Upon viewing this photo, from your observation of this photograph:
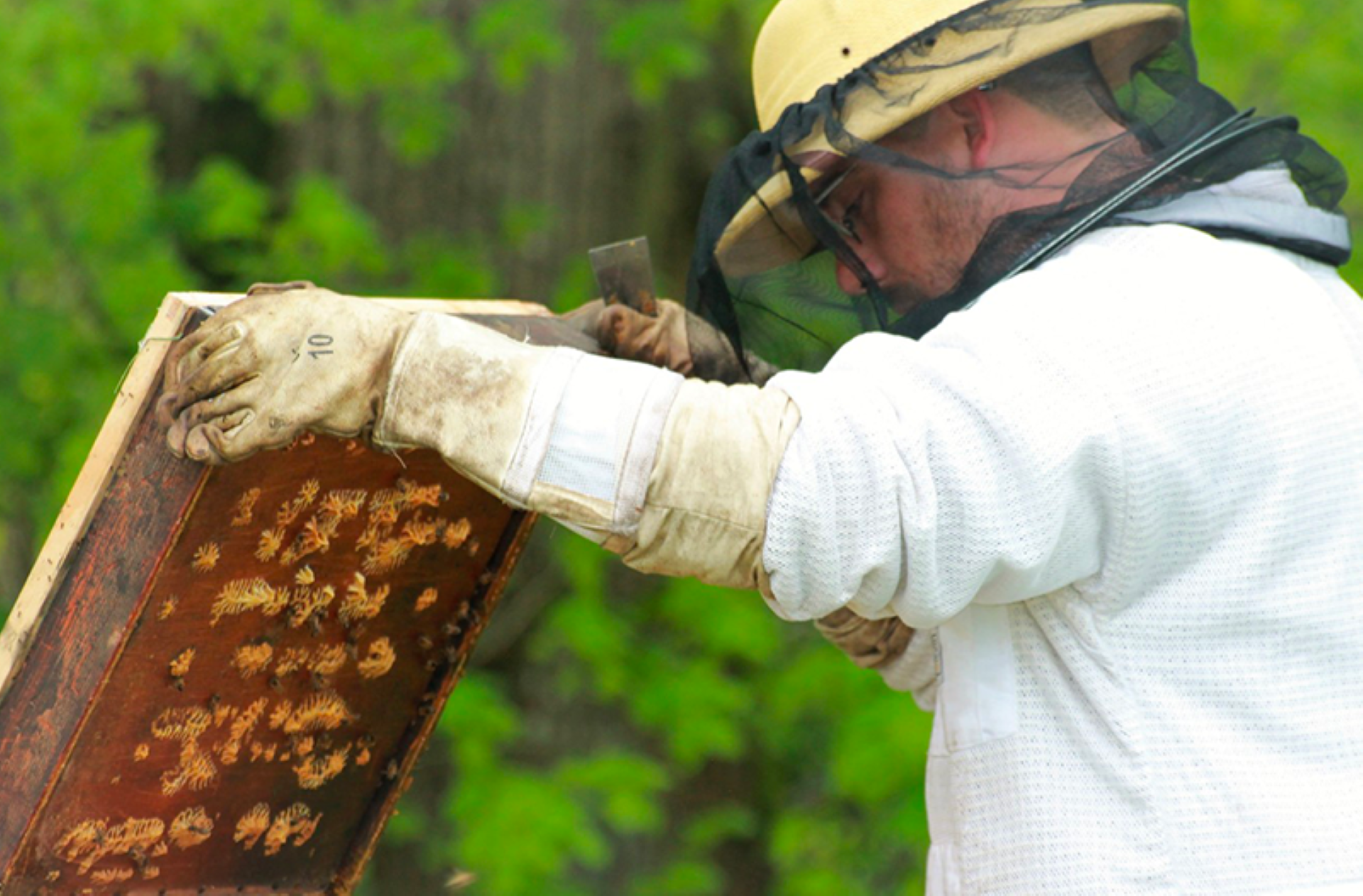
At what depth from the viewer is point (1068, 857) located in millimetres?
1707

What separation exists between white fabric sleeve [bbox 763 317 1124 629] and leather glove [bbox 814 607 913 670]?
743 mm

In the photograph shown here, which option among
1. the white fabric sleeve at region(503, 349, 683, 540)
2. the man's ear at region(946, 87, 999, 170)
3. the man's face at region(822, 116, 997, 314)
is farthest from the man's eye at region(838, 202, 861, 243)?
the white fabric sleeve at region(503, 349, 683, 540)

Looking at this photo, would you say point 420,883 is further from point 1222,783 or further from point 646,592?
point 1222,783

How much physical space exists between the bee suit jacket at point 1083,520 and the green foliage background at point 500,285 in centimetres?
270

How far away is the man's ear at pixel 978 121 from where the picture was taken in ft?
6.30

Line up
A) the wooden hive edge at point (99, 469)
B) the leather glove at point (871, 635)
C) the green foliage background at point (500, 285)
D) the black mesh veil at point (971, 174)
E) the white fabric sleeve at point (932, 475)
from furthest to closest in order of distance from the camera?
1. the green foliage background at point (500, 285)
2. the leather glove at point (871, 635)
3. the black mesh veil at point (971, 174)
4. the wooden hive edge at point (99, 469)
5. the white fabric sleeve at point (932, 475)

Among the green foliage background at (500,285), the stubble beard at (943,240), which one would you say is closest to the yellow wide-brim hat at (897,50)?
the stubble beard at (943,240)

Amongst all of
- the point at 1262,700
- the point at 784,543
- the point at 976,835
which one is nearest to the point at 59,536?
the point at 784,543

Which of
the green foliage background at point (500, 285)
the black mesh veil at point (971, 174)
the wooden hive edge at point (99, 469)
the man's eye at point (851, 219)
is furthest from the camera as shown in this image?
the green foliage background at point (500, 285)

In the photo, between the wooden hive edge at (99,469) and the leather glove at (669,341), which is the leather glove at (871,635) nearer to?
the leather glove at (669,341)

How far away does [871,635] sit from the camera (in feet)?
7.63

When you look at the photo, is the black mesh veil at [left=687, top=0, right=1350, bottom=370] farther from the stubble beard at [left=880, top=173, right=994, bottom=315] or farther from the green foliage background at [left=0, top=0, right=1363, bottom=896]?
the green foliage background at [left=0, top=0, right=1363, bottom=896]

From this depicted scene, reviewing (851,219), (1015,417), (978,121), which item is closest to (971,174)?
(978,121)

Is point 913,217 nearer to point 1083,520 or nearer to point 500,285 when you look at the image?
point 1083,520
